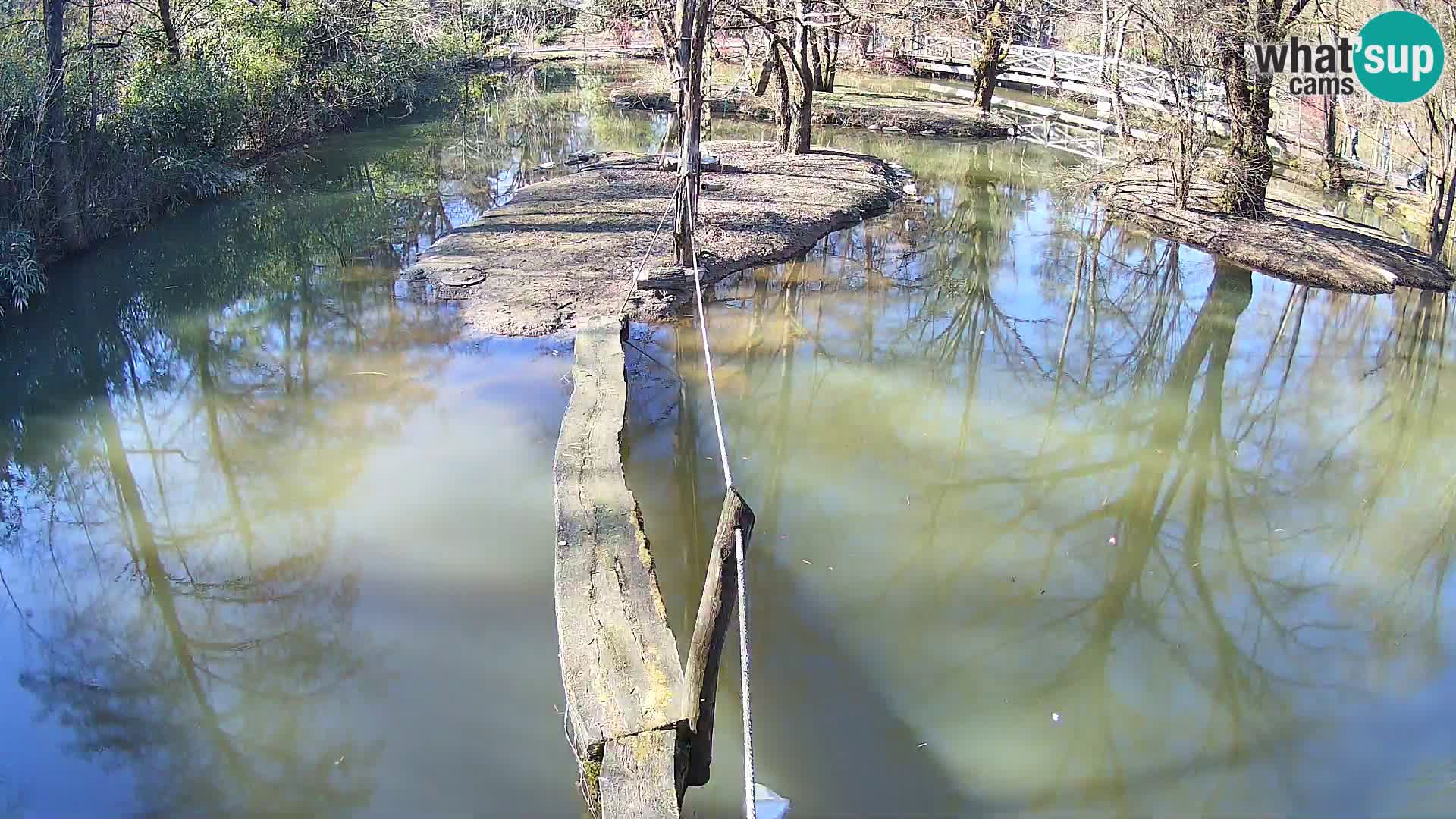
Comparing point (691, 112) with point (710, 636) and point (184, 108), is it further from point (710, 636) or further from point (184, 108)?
point (184, 108)

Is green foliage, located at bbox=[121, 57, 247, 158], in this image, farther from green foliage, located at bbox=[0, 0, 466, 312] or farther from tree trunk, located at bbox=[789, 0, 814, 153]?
tree trunk, located at bbox=[789, 0, 814, 153]

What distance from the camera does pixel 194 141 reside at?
12.5 m

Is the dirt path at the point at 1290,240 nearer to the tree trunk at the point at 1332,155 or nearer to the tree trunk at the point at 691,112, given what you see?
the tree trunk at the point at 1332,155

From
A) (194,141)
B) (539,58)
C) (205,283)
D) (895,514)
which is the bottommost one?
(895,514)

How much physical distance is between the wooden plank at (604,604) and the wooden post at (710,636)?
0.25 feet

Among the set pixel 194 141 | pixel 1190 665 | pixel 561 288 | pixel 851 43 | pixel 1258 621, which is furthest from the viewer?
pixel 851 43

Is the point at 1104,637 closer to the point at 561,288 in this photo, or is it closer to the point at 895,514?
the point at 895,514

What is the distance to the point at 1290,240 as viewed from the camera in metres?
11.0

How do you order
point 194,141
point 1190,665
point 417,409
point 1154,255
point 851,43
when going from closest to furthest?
point 1190,665 < point 417,409 < point 1154,255 < point 194,141 < point 851,43

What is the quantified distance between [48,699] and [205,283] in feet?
21.8

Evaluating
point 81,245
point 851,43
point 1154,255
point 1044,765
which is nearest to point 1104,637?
point 1044,765

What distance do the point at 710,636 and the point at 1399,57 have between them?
1166cm

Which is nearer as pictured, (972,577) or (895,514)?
(972,577)

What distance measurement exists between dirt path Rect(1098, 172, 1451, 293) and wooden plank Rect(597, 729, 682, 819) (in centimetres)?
963
